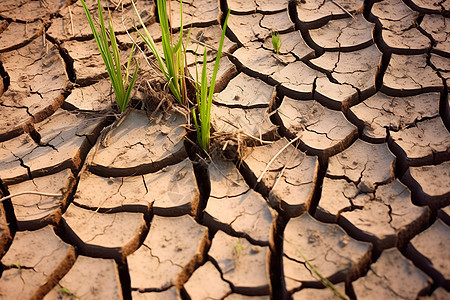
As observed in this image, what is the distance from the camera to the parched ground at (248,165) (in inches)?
74.5

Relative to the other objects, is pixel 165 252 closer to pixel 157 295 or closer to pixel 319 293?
pixel 157 295

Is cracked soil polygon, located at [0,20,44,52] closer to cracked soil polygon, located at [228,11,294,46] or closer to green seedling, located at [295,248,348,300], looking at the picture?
cracked soil polygon, located at [228,11,294,46]

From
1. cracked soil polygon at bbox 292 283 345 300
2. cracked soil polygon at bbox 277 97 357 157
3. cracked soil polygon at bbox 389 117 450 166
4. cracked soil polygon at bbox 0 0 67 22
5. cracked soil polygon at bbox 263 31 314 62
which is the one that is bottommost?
cracked soil polygon at bbox 292 283 345 300

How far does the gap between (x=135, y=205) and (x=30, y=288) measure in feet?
1.78

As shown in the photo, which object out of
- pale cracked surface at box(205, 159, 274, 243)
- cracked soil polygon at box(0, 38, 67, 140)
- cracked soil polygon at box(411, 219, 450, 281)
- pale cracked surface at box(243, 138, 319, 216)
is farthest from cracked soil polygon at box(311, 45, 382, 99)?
cracked soil polygon at box(0, 38, 67, 140)

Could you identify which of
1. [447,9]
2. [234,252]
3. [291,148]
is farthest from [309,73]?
[234,252]

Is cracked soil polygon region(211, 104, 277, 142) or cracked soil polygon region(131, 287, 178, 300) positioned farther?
cracked soil polygon region(211, 104, 277, 142)

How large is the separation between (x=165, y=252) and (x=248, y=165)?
57cm

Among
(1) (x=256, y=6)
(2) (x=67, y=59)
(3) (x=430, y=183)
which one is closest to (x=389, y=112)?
(3) (x=430, y=183)

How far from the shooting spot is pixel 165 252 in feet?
6.52

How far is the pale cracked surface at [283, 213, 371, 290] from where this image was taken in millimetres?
1834

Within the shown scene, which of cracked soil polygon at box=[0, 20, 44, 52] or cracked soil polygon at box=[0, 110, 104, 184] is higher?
cracked soil polygon at box=[0, 20, 44, 52]

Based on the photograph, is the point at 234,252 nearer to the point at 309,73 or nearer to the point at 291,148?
the point at 291,148

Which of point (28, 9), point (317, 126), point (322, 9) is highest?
point (28, 9)
